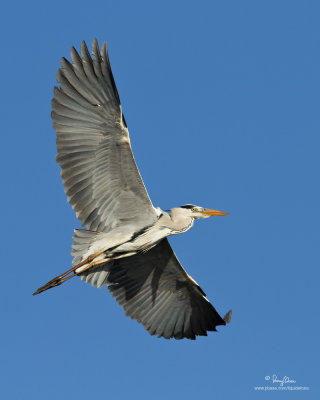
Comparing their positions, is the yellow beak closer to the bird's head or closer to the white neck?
the bird's head

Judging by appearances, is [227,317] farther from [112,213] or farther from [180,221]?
[112,213]

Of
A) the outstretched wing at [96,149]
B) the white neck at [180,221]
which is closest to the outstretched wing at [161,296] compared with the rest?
the white neck at [180,221]

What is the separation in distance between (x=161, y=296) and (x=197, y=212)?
6.06ft

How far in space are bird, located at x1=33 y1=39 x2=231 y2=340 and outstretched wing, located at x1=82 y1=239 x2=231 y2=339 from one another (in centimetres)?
2

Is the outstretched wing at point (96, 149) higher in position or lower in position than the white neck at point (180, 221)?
higher

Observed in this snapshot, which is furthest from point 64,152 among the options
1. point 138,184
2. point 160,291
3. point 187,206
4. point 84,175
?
point 160,291

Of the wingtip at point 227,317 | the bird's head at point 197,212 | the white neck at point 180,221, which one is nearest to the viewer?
the white neck at point 180,221

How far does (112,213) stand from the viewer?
1169 centimetres

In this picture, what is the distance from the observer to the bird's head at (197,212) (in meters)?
12.0

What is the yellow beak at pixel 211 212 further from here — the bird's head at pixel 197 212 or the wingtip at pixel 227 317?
the wingtip at pixel 227 317

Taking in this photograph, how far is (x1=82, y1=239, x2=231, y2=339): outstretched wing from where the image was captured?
12.7 metres

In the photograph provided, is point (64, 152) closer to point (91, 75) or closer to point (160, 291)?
point (91, 75)

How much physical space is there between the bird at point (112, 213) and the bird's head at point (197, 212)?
2cm

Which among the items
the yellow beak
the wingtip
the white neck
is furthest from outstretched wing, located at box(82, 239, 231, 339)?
the yellow beak
